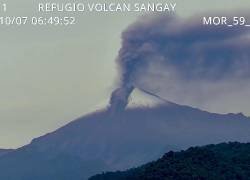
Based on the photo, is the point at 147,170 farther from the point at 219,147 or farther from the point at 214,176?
the point at 219,147

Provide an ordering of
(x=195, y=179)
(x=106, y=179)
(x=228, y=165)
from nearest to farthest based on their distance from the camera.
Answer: (x=195, y=179) → (x=228, y=165) → (x=106, y=179)

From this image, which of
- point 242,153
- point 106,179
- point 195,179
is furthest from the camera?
point 106,179

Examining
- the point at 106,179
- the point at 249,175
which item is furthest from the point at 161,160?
the point at 106,179

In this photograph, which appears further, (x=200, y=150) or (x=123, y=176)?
(x=123, y=176)

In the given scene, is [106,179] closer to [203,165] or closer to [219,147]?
[219,147]

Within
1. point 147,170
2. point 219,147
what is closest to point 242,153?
point 219,147

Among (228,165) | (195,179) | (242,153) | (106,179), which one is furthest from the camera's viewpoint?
(106,179)
